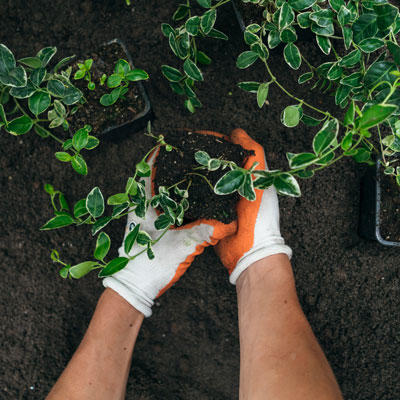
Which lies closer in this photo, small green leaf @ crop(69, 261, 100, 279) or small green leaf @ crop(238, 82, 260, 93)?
small green leaf @ crop(69, 261, 100, 279)

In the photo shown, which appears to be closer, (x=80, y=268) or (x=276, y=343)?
(x=80, y=268)

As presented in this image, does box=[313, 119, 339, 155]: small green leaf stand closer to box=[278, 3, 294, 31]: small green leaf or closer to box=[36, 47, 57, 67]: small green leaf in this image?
box=[278, 3, 294, 31]: small green leaf

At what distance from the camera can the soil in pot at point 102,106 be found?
116cm

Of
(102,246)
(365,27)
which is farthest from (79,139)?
(365,27)

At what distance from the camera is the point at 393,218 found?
1.21 meters

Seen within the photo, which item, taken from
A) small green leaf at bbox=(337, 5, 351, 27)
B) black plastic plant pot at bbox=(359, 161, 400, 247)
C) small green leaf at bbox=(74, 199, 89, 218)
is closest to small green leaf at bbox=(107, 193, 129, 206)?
small green leaf at bbox=(74, 199, 89, 218)

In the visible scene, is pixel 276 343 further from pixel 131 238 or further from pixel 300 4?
pixel 300 4

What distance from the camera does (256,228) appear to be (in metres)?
1.16

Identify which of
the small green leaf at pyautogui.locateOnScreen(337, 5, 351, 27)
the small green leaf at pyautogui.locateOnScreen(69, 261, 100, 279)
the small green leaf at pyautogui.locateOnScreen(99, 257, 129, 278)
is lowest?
the small green leaf at pyautogui.locateOnScreen(99, 257, 129, 278)

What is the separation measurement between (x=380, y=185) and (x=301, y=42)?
569 mm

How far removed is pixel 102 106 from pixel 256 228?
0.61 metres

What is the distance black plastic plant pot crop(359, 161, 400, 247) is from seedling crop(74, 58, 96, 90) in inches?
35.8

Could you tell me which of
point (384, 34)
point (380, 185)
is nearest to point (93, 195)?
point (384, 34)

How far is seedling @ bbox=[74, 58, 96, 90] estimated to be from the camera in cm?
104
